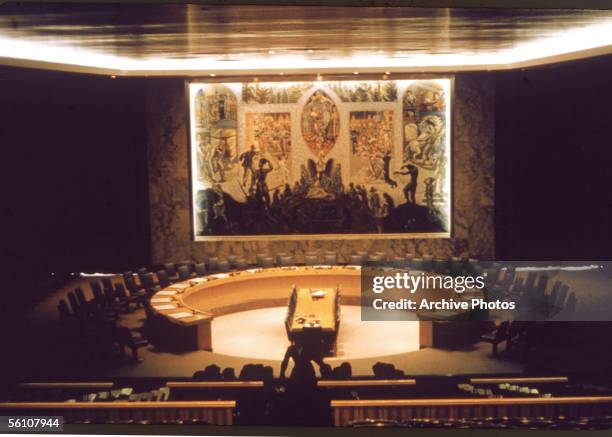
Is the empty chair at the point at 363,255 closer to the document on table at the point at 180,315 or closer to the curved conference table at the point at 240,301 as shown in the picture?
the curved conference table at the point at 240,301

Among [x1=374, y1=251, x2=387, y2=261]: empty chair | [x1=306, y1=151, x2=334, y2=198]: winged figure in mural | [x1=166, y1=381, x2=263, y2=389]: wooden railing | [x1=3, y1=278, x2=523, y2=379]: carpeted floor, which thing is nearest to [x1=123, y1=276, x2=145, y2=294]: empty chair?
[x1=3, y1=278, x2=523, y2=379]: carpeted floor

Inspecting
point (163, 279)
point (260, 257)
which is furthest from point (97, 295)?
point (260, 257)

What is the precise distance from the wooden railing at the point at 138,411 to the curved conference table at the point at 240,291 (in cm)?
366

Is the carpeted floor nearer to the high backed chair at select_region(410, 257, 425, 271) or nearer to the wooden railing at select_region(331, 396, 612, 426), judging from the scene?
the wooden railing at select_region(331, 396, 612, 426)

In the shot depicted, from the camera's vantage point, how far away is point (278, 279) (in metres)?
13.4

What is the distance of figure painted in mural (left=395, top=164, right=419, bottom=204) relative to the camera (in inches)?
627

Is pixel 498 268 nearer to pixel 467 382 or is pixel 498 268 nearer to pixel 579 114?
pixel 579 114

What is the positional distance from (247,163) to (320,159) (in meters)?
1.76

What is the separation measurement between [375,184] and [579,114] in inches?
200

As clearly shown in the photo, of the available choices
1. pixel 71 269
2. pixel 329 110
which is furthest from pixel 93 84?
pixel 329 110

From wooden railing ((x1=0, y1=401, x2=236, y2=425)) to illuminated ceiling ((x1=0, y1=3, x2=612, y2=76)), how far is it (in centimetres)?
419

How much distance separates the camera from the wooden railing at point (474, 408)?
663cm

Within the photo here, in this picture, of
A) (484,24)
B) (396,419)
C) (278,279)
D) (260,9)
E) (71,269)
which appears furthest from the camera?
(71,269)

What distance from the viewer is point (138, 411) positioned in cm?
667
